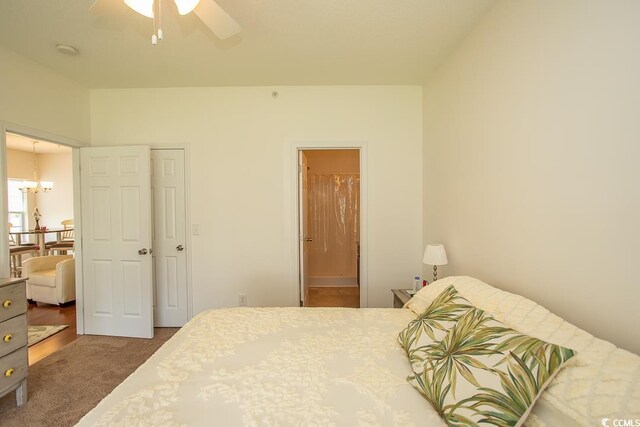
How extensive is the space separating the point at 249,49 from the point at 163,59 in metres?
0.79

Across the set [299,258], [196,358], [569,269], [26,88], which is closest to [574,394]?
[569,269]

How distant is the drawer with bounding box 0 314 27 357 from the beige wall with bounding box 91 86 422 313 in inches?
48.5

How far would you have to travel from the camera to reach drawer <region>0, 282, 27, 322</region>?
5.57 ft

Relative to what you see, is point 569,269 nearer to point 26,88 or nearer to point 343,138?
point 343,138

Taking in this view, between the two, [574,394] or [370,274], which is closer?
[574,394]

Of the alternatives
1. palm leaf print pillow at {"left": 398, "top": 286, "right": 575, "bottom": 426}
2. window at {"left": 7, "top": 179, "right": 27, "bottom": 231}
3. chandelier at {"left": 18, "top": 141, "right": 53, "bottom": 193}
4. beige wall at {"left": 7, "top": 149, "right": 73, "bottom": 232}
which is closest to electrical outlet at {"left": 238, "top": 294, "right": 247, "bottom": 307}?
palm leaf print pillow at {"left": 398, "top": 286, "right": 575, "bottom": 426}

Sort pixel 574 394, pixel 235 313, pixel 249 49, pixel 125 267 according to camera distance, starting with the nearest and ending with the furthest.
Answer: pixel 574 394, pixel 235 313, pixel 249 49, pixel 125 267

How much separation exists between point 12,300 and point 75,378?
78cm

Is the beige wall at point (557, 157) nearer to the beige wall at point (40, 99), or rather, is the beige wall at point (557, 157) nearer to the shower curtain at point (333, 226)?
the shower curtain at point (333, 226)

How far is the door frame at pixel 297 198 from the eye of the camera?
2.80 meters

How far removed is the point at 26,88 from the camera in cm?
221

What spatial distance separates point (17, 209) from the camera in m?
5.77

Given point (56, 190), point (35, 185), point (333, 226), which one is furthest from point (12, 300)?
point (56, 190)

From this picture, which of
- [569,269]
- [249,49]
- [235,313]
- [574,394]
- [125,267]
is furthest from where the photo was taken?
[125,267]
